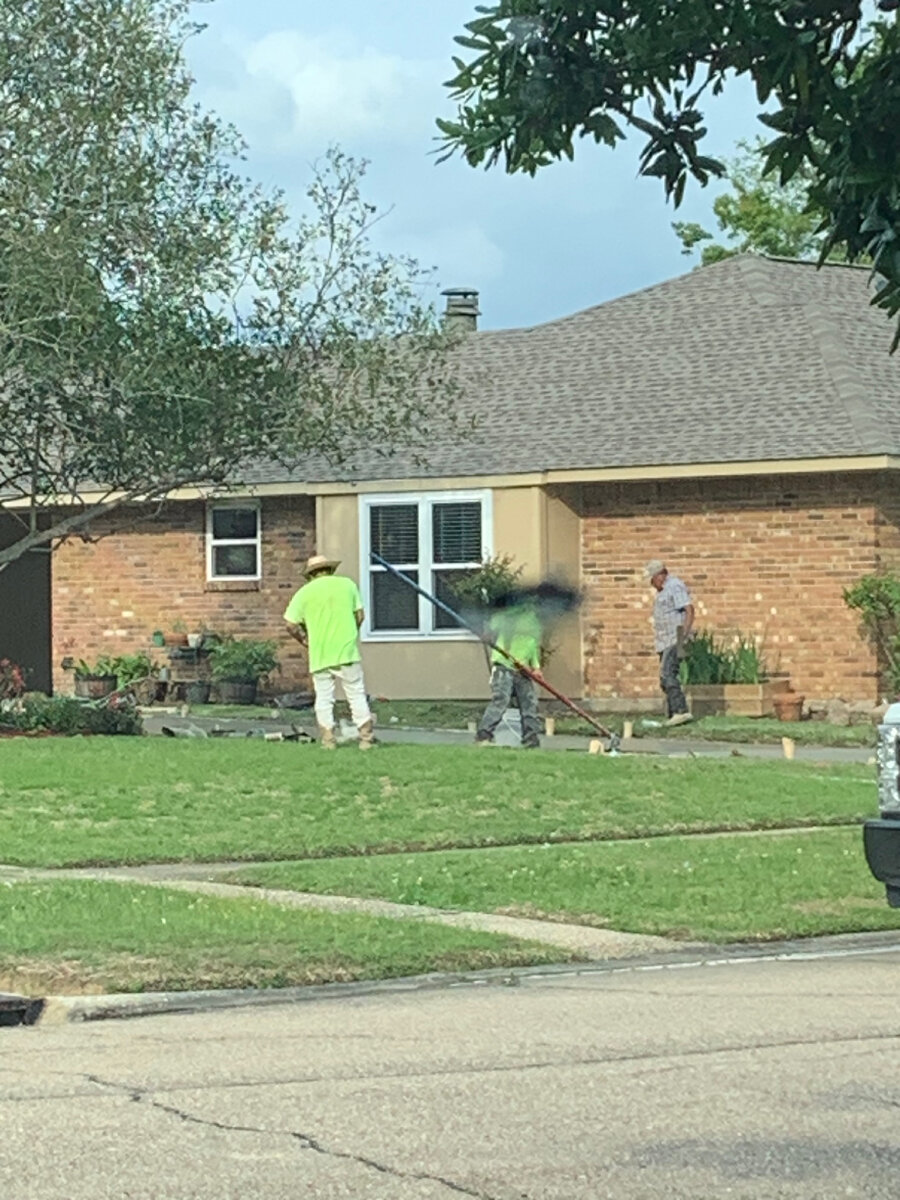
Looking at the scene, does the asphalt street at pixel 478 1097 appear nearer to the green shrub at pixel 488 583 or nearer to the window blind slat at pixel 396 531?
the green shrub at pixel 488 583

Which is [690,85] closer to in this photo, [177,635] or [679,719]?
[679,719]

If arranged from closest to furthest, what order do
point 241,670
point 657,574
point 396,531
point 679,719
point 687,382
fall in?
point 679,719 → point 657,574 → point 687,382 → point 241,670 → point 396,531

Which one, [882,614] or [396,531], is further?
[396,531]

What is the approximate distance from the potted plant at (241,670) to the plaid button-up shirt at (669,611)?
644 cm

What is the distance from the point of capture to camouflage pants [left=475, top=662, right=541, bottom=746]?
24203mm

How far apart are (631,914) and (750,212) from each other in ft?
138

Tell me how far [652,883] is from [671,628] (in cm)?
1402

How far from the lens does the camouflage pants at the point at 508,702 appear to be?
24203mm

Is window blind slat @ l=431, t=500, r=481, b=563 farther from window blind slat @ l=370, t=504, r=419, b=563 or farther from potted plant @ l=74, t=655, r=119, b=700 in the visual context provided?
potted plant @ l=74, t=655, r=119, b=700

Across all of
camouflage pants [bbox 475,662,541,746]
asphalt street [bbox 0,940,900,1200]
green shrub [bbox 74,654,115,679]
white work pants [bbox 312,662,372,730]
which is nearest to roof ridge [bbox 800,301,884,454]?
camouflage pants [bbox 475,662,541,746]

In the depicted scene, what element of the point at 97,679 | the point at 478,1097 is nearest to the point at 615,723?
the point at 97,679

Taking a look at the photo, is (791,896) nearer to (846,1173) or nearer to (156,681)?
(846,1173)

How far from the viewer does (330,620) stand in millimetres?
23000

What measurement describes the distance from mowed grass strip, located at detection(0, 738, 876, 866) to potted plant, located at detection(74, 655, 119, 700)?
1061 centimetres
